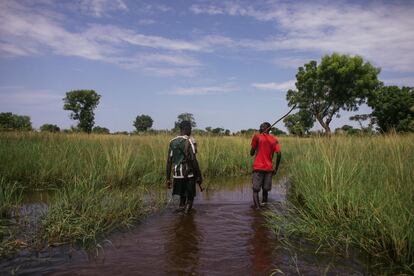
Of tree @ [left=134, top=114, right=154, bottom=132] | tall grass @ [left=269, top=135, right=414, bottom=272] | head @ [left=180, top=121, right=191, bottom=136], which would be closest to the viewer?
tall grass @ [left=269, top=135, right=414, bottom=272]

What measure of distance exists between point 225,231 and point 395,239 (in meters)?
2.62

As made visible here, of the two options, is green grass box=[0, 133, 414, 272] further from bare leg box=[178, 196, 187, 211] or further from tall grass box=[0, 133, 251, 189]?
bare leg box=[178, 196, 187, 211]

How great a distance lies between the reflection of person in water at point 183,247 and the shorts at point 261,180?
1829 millimetres

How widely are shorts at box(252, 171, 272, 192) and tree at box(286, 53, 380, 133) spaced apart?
28743 millimetres

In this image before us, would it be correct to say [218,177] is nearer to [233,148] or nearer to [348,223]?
[233,148]

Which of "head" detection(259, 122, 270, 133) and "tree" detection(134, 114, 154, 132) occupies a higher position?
"tree" detection(134, 114, 154, 132)

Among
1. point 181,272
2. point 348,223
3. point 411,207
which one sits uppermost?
point 411,207

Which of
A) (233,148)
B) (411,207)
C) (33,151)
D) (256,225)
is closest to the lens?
(411,207)

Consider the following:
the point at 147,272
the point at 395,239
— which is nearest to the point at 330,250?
the point at 395,239

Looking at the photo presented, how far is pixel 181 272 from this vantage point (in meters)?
3.95

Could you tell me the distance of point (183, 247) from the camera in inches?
190

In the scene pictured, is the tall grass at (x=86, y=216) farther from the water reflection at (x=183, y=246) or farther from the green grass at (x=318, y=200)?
the water reflection at (x=183, y=246)

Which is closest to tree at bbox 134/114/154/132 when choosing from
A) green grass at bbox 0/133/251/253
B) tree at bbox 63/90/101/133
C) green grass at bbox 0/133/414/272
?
tree at bbox 63/90/101/133

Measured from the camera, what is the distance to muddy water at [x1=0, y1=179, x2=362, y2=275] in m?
3.99
